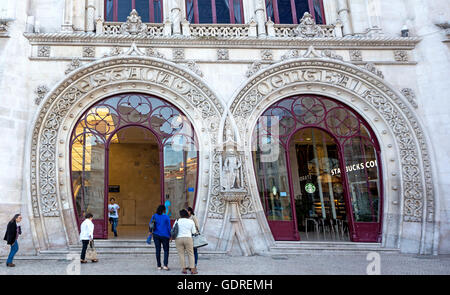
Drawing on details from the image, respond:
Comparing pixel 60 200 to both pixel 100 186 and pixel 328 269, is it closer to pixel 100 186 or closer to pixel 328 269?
pixel 100 186

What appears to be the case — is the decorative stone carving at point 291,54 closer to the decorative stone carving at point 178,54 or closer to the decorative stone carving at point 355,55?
the decorative stone carving at point 355,55

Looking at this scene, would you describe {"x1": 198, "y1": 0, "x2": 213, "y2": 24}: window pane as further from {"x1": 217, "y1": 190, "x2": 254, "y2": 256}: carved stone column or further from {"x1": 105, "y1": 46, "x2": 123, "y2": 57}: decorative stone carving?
{"x1": 217, "y1": 190, "x2": 254, "y2": 256}: carved stone column

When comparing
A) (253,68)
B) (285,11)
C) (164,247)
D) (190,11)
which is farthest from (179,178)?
(285,11)

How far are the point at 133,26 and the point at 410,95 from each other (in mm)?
10483

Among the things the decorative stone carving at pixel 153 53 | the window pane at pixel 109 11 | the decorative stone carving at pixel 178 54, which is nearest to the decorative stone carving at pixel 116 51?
the decorative stone carving at pixel 153 53

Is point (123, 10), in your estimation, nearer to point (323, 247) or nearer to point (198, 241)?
point (198, 241)

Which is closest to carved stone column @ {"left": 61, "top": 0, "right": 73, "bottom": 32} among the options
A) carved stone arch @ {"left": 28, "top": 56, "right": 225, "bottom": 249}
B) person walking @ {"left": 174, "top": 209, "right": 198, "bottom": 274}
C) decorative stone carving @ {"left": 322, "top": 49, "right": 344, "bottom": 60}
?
carved stone arch @ {"left": 28, "top": 56, "right": 225, "bottom": 249}

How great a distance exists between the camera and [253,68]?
1161 cm

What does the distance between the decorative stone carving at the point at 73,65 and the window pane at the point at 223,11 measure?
18.4 ft

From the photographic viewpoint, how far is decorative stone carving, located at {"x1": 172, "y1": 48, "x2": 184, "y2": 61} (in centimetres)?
1152

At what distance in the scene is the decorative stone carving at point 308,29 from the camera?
482 inches

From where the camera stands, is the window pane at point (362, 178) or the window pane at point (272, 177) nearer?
the window pane at point (272, 177)

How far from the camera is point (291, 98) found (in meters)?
12.1

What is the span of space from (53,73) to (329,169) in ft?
Result: 36.5
